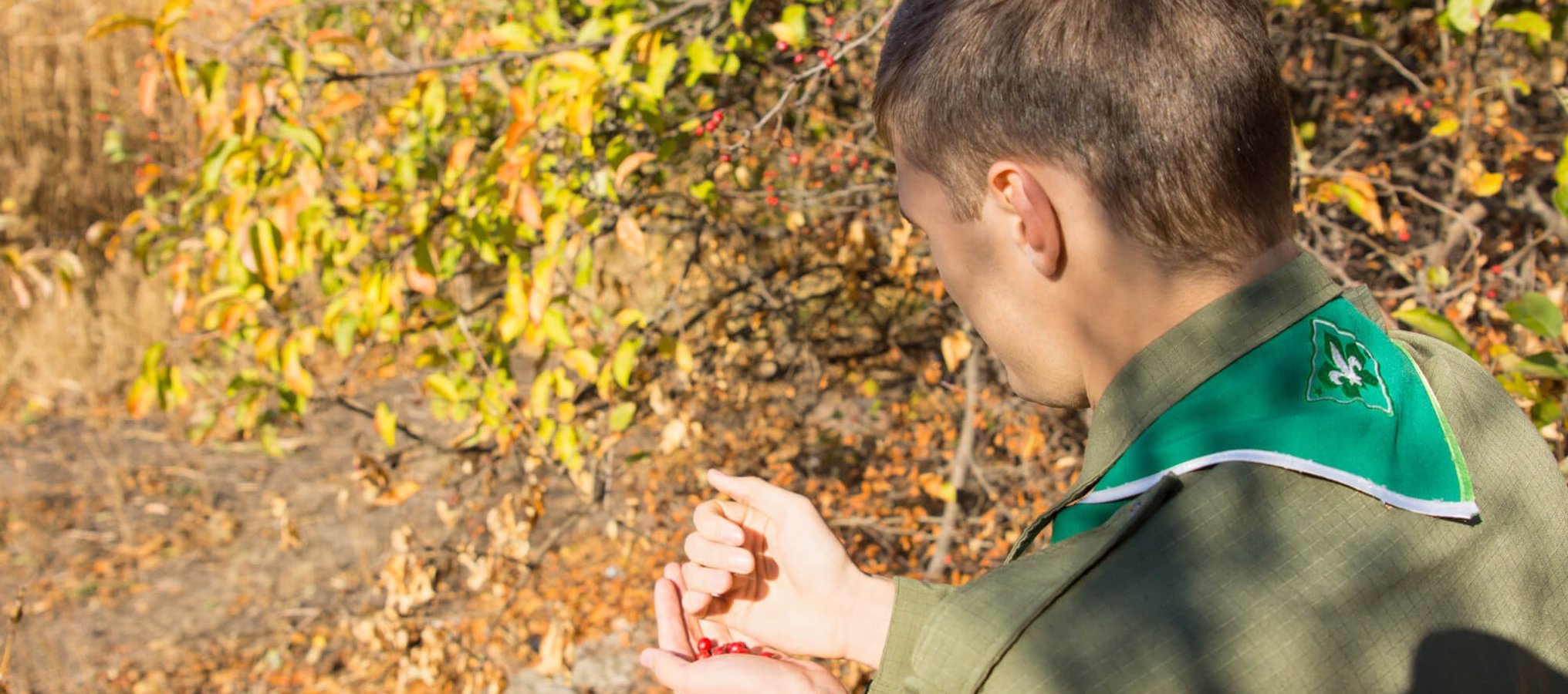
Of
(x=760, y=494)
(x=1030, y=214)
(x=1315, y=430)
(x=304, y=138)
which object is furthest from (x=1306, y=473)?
(x=304, y=138)

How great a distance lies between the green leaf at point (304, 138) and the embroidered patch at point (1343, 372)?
208cm

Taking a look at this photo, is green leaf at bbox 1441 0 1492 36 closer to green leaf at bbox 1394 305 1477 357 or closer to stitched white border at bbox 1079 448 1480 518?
green leaf at bbox 1394 305 1477 357

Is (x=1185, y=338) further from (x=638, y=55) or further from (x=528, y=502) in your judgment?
(x=528, y=502)

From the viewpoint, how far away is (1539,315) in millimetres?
1831

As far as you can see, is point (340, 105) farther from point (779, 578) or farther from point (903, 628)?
point (903, 628)

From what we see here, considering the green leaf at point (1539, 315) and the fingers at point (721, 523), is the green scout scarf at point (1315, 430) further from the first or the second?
the green leaf at point (1539, 315)

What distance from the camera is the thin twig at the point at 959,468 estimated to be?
335 cm

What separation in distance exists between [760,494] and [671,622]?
208 millimetres

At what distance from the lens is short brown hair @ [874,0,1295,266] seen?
1.01 meters

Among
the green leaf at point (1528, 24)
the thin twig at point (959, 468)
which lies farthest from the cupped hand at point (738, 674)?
the green leaf at point (1528, 24)

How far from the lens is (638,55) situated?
2.63 m

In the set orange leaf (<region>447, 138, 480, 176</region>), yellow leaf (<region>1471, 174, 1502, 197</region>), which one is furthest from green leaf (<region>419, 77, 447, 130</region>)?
yellow leaf (<region>1471, 174, 1502, 197</region>)

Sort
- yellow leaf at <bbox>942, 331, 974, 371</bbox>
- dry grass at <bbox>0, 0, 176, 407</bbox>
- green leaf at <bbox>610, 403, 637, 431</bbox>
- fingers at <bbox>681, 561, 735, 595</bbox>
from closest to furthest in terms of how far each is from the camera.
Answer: fingers at <bbox>681, 561, 735, 595</bbox>, green leaf at <bbox>610, 403, 637, 431</bbox>, yellow leaf at <bbox>942, 331, 974, 371</bbox>, dry grass at <bbox>0, 0, 176, 407</bbox>

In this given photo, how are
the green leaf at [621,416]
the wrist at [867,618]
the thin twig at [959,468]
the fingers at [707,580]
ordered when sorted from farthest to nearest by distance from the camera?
the thin twig at [959,468] → the green leaf at [621,416] → the fingers at [707,580] → the wrist at [867,618]
